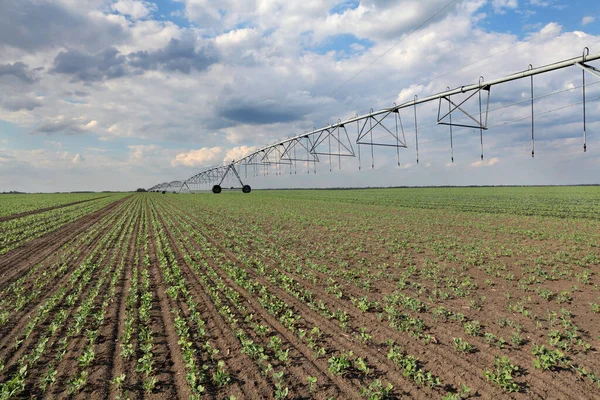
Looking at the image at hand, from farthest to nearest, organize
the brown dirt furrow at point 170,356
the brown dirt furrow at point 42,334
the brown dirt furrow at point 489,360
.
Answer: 1. the brown dirt furrow at point 42,334
2. the brown dirt furrow at point 170,356
3. the brown dirt furrow at point 489,360

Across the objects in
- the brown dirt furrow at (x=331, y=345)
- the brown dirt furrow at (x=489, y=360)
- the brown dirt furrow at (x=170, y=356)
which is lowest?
the brown dirt furrow at (x=489, y=360)

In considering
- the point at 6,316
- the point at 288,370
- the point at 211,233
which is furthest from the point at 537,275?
the point at 211,233

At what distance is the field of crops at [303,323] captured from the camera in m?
5.69

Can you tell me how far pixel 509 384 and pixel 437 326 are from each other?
2.42 meters

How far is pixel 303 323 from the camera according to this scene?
8102mm

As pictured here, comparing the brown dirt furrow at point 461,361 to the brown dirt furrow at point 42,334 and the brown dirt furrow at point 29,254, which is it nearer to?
the brown dirt furrow at point 42,334

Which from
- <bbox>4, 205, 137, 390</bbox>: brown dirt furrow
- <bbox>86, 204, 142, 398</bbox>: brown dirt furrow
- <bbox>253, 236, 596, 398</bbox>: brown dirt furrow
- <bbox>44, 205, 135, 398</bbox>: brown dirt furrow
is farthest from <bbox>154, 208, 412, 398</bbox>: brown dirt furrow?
<bbox>4, 205, 137, 390</bbox>: brown dirt furrow

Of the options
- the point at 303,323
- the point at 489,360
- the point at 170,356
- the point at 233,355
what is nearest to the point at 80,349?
the point at 170,356

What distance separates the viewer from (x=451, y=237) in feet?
67.5

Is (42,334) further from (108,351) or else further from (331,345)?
(331,345)

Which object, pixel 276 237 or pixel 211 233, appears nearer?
pixel 276 237

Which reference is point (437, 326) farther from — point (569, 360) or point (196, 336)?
point (196, 336)

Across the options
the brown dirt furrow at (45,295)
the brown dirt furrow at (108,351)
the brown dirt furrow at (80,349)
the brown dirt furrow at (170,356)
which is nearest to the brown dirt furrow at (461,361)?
the brown dirt furrow at (170,356)

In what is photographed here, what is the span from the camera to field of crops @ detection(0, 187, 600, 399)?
569 centimetres
